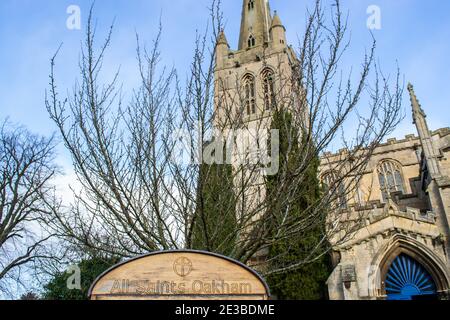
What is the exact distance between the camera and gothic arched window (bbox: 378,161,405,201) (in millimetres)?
25156

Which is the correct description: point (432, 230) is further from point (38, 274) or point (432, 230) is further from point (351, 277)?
point (38, 274)

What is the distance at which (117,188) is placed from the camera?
515 centimetres

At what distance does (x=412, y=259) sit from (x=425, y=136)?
7.42 metres

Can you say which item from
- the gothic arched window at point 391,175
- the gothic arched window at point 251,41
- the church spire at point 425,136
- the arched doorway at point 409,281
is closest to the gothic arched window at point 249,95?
the gothic arched window at point 251,41

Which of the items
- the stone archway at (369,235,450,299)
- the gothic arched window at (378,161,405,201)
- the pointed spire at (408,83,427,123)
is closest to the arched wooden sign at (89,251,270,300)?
the stone archway at (369,235,450,299)

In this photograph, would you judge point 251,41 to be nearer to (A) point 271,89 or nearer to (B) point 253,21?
(B) point 253,21

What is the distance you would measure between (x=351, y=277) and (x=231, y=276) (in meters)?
12.3

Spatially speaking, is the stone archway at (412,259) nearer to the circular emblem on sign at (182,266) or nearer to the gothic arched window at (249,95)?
the gothic arched window at (249,95)

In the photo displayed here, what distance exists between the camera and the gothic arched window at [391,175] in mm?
25156

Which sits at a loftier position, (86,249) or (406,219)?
(406,219)

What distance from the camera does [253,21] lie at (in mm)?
34719

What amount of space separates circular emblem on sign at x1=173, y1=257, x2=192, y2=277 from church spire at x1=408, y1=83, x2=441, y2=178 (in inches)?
664

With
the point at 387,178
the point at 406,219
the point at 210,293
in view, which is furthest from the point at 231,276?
the point at 387,178

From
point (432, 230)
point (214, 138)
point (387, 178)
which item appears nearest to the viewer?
point (214, 138)
